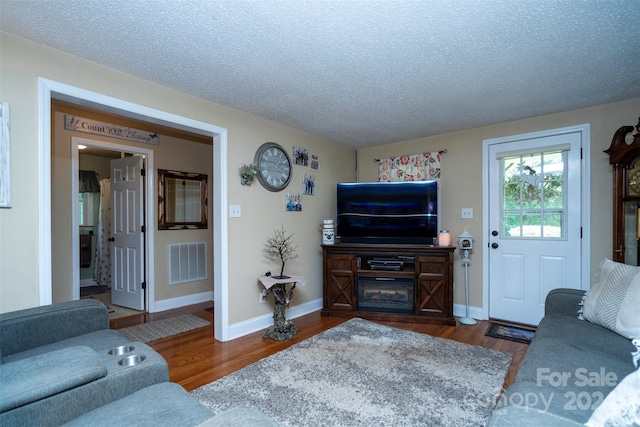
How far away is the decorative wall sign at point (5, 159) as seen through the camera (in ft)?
5.70

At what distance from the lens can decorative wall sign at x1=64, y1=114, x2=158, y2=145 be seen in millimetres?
3287

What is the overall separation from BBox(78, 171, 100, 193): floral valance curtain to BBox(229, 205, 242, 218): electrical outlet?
4.17 meters

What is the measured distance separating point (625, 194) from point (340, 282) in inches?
111

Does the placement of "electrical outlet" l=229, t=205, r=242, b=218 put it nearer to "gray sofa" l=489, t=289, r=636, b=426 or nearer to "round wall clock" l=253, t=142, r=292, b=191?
"round wall clock" l=253, t=142, r=292, b=191

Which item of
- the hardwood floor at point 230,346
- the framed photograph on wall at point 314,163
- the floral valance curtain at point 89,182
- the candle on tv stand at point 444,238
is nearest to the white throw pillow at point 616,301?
the hardwood floor at point 230,346

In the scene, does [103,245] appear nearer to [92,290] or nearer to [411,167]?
[92,290]

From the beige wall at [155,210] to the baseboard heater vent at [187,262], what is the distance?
0.06m

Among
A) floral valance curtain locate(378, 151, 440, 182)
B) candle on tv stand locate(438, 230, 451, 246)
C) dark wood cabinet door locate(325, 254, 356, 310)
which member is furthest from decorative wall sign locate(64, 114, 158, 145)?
candle on tv stand locate(438, 230, 451, 246)

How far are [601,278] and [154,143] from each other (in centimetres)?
458

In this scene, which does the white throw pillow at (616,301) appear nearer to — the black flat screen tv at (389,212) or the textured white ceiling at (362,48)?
the textured white ceiling at (362,48)

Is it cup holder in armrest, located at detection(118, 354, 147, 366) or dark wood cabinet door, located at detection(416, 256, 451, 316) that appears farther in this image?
dark wood cabinet door, located at detection(416, 256, 451, 316)

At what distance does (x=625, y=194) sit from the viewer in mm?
2605

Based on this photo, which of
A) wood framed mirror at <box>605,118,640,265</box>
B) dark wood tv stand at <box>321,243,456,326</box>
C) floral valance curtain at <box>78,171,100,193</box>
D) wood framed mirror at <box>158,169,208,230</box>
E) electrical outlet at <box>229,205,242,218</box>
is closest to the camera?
wood framed mirror at <box>605,118,640,265</box>

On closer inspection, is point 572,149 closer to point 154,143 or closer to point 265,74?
point 265,74
